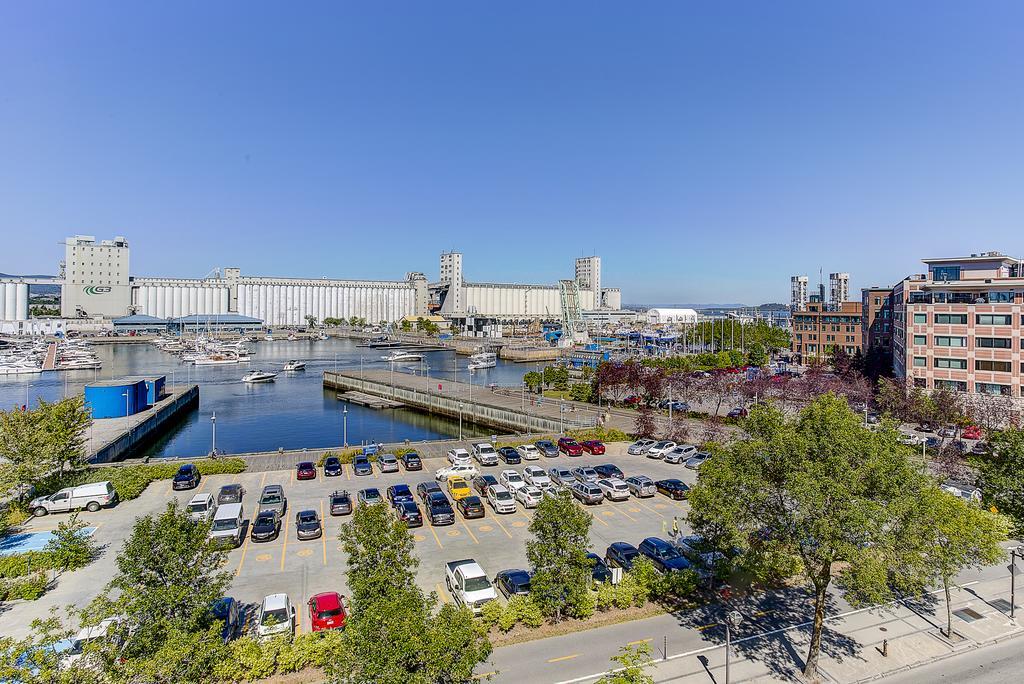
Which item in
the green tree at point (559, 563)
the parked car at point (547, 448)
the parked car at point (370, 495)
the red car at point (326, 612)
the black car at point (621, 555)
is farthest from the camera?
the parked car at point (547, 448)

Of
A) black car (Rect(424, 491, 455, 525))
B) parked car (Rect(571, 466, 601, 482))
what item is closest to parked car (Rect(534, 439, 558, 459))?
parked car (Rect(571, 466, 601, 482))

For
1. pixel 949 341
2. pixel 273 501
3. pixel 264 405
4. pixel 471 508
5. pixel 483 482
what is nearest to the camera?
pixel 471 508

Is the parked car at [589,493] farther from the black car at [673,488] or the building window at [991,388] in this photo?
the building window at [991,388]

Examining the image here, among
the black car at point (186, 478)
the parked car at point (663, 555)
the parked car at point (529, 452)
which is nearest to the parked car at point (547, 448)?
the parked car at point (529, 452)

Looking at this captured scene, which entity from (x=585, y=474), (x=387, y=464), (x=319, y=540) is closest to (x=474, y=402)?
(x=387, y=464)

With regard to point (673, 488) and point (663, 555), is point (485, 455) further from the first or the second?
point (663, 555)

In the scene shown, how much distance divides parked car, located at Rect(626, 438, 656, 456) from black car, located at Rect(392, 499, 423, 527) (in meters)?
13.9

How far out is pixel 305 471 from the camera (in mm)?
27188

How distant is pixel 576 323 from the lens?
538ft

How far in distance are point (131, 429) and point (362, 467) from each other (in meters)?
21.4

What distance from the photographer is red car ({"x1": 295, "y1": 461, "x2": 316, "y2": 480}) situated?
88.5ft

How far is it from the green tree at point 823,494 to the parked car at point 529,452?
1832 centimetres

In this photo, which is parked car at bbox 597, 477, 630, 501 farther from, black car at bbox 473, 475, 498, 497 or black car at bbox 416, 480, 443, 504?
black car at bbox 416, 480, 443, 504

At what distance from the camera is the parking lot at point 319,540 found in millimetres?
15617
